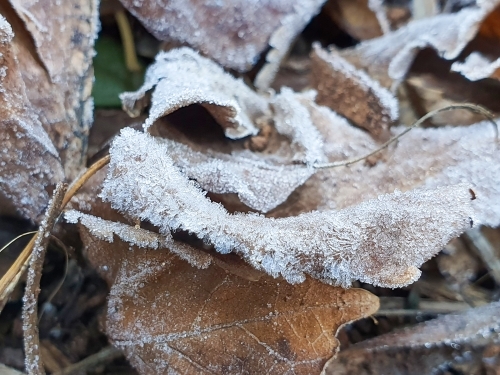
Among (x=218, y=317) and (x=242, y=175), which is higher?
(x=242, y=175)

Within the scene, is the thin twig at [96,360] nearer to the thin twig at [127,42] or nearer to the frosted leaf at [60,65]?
the frosted leaf at [60,65]

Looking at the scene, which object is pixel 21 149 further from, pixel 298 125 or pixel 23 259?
pixel 298 125

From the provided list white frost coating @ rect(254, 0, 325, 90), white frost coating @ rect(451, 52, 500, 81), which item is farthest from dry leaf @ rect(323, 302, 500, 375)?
white frost coating @ rect(254, 0, 325, 90)

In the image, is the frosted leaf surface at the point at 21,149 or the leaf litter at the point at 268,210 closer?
the leaf litter at the point at 268,210

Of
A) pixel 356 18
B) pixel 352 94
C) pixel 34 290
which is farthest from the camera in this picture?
pixel 356 18

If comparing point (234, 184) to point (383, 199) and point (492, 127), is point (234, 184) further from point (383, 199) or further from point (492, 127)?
point (492, 127)

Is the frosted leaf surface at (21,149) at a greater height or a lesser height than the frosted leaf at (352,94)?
lesser

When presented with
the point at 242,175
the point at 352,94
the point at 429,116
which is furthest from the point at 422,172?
the point at 242,175

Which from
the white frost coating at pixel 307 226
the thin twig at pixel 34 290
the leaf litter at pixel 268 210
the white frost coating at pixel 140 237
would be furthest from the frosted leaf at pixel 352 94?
the thin twig at pixel 34 290
